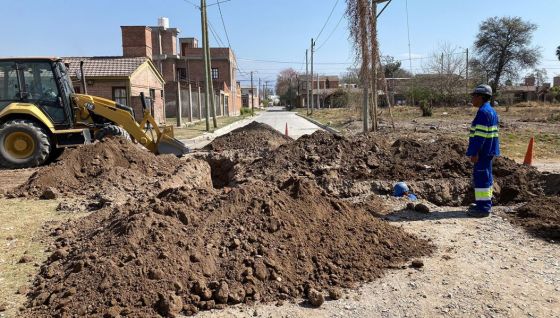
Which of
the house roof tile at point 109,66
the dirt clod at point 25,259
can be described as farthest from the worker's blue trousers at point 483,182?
the house roof tile at point 109,66

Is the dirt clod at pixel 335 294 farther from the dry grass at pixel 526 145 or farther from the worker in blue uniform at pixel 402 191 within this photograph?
the dry grass at pixel 526 145

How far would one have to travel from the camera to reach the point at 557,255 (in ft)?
16.7

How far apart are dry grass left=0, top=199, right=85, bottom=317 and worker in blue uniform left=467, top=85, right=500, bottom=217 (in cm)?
565

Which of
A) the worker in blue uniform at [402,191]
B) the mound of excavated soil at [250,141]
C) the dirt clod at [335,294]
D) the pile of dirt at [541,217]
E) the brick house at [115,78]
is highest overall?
the brick house at [115,78]

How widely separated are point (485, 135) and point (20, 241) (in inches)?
245

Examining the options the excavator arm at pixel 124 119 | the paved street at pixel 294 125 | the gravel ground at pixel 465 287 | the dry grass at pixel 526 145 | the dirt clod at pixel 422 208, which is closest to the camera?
the gravel ground at pixel 465 287

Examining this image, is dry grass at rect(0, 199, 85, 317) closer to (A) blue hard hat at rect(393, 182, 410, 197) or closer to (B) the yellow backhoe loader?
(B) the yellow backhoe loader

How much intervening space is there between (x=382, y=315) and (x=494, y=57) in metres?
58.9

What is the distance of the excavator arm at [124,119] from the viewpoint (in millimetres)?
12234

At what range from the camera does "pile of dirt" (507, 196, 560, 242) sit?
5.78m

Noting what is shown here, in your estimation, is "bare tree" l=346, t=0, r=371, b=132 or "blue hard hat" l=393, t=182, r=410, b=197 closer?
"blue hard hat" l=393, t=182, r=410, b=197

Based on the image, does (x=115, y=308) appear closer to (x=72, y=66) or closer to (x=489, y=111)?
(x=489, y=111)

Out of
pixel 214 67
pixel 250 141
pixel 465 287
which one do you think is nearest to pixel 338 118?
pixel 250 141

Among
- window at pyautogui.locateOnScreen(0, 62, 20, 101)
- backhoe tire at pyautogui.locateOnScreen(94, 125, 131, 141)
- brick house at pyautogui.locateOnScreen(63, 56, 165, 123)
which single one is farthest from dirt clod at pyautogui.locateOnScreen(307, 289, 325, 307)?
brick house at pyautogui.locateOnScreen(63, 56, 165, 123)
